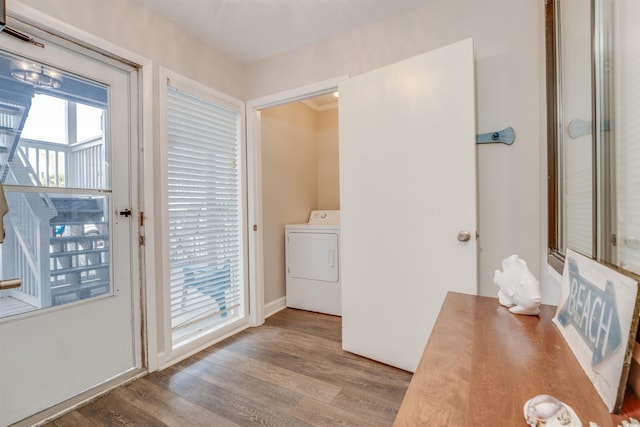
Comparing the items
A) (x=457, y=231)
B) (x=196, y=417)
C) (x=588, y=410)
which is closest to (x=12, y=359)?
(x=196, y=417)

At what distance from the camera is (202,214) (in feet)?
7.11

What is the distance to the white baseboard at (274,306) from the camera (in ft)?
9.02

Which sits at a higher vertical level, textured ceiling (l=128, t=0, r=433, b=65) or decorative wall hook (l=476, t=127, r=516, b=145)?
textured ceiling (l=128, t=0, r=433, b=65)

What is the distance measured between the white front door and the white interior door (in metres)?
1.43

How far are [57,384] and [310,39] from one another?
2714 mm

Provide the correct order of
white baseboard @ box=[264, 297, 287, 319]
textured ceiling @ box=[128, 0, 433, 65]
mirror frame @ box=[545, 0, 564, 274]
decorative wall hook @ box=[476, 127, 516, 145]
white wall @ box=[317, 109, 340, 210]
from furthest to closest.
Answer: white wall @ box=[317, 109, 340, 210] → white baseboard @ box=[264, 297, 287, 319] → textured ceiling @ box=[128, 0, 433, 65] → decorative wall hook @ box=[476, 127, 516, 145] → mirror frame @ box=[545, 0, 564, 274]

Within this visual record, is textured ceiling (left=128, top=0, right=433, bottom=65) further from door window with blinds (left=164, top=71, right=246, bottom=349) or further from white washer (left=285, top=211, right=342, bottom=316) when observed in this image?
white washer (left=285, top=211, right=342, bottom=316)

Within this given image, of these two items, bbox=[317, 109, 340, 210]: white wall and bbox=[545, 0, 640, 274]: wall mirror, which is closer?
bbox=[545, 0, 640, 274]: wall mirror

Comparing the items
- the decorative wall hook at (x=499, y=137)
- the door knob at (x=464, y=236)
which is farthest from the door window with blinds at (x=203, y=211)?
the decorative wall hook at (x=499, y=137)

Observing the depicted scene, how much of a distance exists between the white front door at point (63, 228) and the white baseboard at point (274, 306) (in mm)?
1161

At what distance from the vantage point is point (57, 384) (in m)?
1.44

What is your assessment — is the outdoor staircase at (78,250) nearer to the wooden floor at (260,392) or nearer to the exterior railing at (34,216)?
the exterior railing at (34,216)

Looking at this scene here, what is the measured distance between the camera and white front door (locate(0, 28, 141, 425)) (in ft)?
4.30

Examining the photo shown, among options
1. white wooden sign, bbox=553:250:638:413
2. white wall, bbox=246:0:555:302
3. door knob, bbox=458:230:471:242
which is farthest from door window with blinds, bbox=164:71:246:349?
white wooden sign, bbox=553:250:638:413
